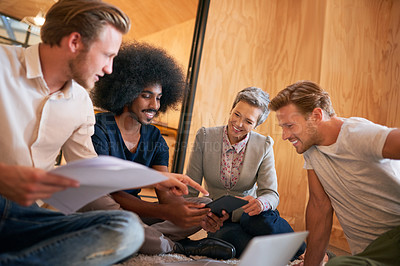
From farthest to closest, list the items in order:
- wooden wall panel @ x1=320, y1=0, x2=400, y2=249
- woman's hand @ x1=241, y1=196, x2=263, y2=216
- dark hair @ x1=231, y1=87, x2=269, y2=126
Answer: wooden wall panel @ x1=320, y1=0, x2=400, y2=249
dark hair @ x1=231, y1=87, x2=269, y2=126
woman's hand @ x1=241, y1=196, x2=263, y2=216

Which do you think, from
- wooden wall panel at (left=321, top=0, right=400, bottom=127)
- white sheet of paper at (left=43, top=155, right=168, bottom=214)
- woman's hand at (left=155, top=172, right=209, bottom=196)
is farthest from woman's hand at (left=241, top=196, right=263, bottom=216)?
wooden wall panel at (left=321, top=0, right=400, bottom=127)

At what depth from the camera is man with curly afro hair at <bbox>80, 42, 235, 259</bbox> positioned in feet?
5.34

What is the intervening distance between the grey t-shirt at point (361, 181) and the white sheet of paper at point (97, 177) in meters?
0.89

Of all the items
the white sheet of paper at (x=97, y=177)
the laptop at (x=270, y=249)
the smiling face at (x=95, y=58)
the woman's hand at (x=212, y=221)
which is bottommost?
the woman's hand at (x=212, y=221)

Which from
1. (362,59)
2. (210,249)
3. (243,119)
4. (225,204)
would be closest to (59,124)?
(225,204)

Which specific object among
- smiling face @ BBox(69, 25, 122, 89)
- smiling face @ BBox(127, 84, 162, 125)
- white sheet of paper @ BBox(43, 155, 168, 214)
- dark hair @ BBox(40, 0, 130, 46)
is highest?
dark hair @ BBox(40, 0, 130, 46)

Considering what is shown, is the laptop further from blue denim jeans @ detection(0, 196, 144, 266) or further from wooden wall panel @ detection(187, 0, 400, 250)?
wooden wall panel @ detection(187, 0, 400, 250)

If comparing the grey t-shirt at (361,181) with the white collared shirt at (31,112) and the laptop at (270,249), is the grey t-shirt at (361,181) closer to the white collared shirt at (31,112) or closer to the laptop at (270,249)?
the laptop at (270,249)

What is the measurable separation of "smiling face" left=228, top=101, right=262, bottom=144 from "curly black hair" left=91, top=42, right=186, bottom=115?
39cm

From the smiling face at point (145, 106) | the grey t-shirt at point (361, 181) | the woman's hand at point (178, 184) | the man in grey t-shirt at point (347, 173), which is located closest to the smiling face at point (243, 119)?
the man in grey t-shirt at point (347, 173)

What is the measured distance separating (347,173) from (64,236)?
3.64ft

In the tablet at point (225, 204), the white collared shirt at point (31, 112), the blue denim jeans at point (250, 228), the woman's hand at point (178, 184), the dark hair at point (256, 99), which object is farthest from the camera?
the dark hair at point (256, 99)

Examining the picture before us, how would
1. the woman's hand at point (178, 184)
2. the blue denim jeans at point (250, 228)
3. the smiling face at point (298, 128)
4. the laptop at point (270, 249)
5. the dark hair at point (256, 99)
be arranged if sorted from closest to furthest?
the laptop at point (270, 249)
the woman's hand at point (178, 184)
the smiling face at point (298, 128)
the blue denim jeans at point (250, 228)
the dark hair at point (256, 99)

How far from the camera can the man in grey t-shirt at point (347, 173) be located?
4.24 feet
